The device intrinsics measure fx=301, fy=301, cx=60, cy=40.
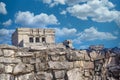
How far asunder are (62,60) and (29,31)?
58.1 m

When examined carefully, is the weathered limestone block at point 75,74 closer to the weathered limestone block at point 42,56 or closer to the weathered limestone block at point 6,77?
the weathered limestone block at point 42,56

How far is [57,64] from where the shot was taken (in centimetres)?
805

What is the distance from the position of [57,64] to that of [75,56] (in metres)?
0.58

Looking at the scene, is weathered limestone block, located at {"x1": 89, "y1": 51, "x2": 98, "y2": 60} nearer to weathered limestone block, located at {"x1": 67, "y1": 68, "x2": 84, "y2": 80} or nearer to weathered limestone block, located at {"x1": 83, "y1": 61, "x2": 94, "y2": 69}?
weathered limestone block, located at {"x1": 83, "y1": 61, "x2": 94, "y2": 69}

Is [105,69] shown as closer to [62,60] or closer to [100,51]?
[100,51]

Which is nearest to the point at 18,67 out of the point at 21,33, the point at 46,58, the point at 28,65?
the point at 28,65

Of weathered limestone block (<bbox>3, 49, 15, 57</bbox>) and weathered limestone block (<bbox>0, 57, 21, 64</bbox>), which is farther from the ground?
weathered limestone block (<bbox>3, 49, 15, 57</bbox>)

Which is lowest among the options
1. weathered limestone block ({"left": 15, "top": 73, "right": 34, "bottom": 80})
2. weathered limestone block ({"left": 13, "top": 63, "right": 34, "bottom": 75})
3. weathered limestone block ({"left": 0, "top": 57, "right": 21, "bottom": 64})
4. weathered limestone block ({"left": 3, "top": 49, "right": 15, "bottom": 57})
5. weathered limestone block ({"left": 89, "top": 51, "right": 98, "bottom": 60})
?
weathered limestone block ({"left": 15, "top": 73, "right": 34, "bottom": 80})

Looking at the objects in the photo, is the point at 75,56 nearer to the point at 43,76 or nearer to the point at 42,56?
the point at 42,56

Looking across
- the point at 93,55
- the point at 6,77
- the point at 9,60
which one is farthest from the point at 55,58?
the point at 6,77

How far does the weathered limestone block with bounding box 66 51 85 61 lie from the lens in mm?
8227

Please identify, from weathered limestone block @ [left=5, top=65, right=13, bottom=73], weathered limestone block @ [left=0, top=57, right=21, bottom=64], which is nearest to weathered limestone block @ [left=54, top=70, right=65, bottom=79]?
weathered limestone block @ [left=0, top=57, right=21, bottom=64]

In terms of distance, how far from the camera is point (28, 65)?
797cm

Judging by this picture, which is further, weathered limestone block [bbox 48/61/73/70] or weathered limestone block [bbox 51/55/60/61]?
weathered limestone block [bbox 51/55/60/61]
